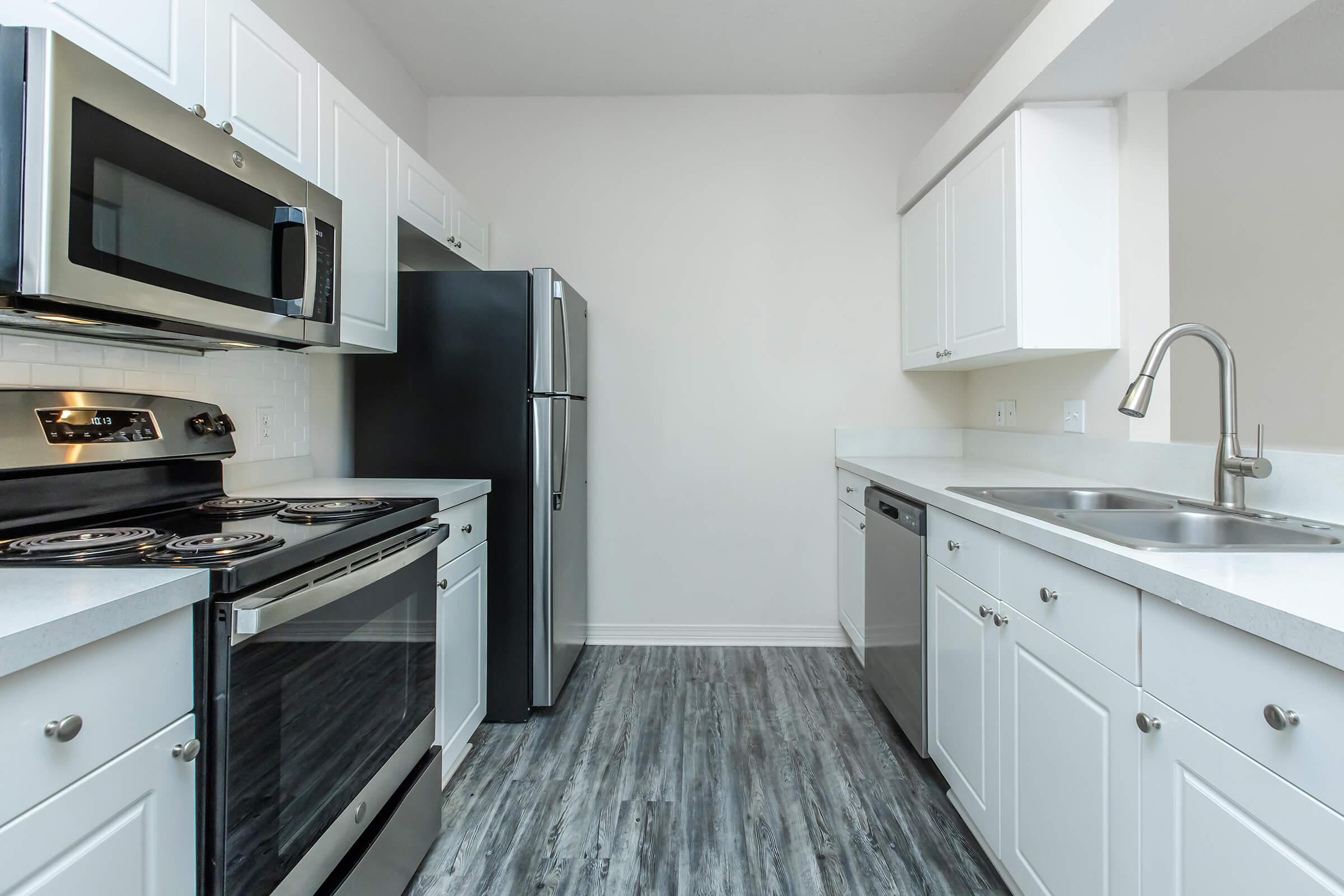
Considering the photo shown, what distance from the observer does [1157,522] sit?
1.52m

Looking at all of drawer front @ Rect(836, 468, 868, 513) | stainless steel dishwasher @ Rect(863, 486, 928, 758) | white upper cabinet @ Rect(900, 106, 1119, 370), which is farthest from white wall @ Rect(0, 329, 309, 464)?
white upper cabinet @ Rect(900, 106, 1119, 370)

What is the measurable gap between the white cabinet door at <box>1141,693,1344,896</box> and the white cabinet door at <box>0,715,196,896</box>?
1386 millimetres

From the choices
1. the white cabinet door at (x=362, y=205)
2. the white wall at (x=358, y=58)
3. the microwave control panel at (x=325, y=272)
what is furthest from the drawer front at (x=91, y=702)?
the white wall at (x=358, y=58)

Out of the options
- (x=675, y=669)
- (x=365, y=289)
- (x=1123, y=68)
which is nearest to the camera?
(x=1123, y=68)

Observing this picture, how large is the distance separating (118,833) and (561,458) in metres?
1.70

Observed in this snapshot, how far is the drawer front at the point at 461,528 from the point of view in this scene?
6.04 feet

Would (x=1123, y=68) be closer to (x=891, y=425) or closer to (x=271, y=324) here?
(x=891, y=425)

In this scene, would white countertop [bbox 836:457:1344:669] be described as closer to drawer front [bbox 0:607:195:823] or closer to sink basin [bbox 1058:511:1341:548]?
sink basin [bbox 1058:511:1341:548]

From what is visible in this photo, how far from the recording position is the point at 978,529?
1592 mm

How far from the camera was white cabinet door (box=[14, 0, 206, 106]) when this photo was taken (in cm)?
103

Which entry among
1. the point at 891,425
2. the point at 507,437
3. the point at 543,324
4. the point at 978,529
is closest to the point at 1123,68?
the point at 978,529

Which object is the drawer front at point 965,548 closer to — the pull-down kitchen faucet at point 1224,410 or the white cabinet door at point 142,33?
the pull-down kitchen faucet at point 1224,410

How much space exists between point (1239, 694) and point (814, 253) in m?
2.69

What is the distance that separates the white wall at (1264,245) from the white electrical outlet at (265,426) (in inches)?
132
